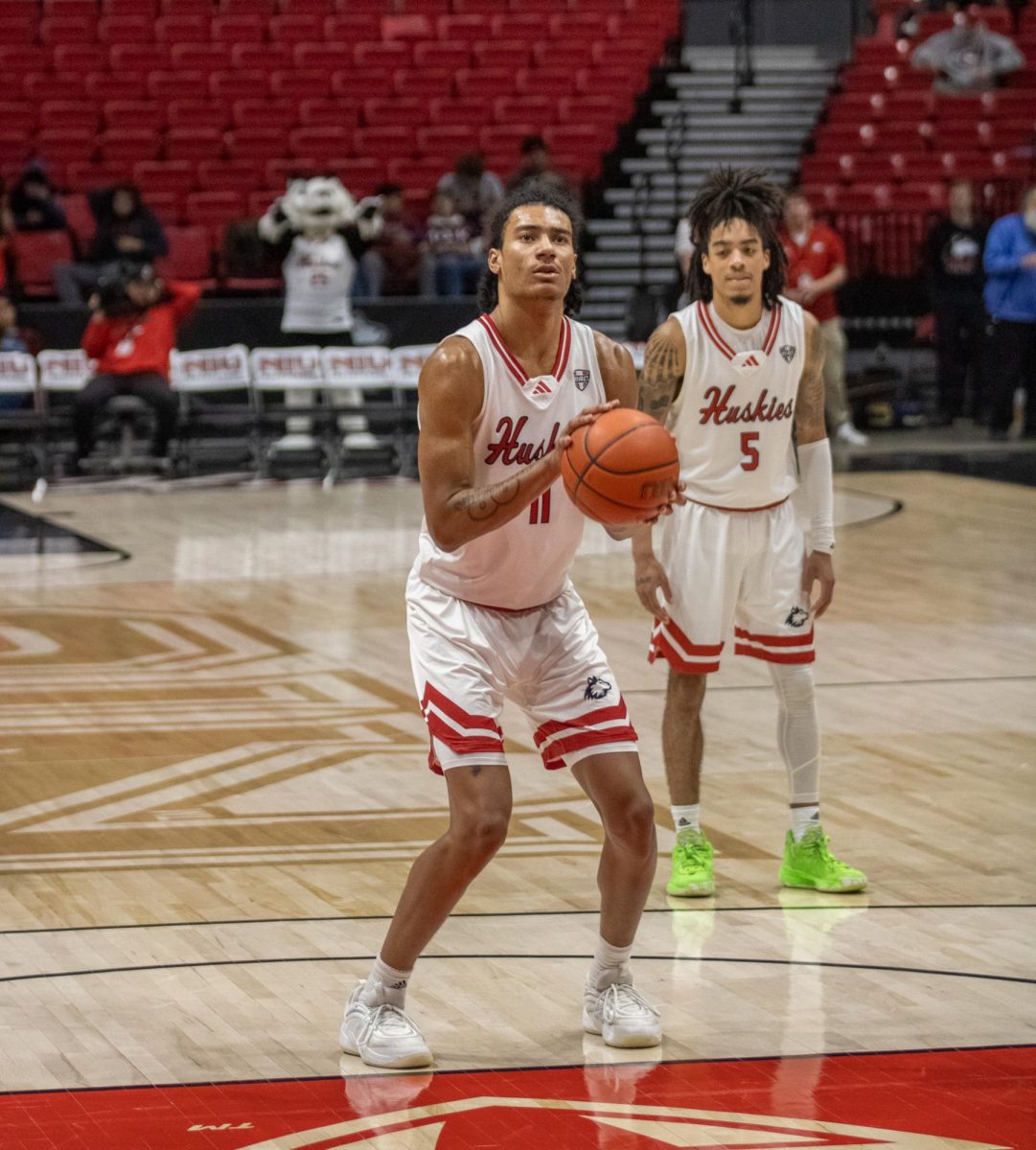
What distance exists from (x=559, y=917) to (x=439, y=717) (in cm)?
123

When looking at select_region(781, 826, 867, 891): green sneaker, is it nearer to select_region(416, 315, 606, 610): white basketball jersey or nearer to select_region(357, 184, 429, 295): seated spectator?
select_region(416, 315, 606, 610): white basketball jersey

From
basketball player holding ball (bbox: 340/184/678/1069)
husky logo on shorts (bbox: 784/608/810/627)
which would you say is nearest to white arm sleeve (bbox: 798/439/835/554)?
husky logo on shorts (bbox: 784/608/810/627)

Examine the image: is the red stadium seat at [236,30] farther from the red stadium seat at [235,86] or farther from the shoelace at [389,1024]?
the shoelace at [389,1024]

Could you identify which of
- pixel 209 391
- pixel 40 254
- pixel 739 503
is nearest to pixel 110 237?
pixel 40 254

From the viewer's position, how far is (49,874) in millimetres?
5652

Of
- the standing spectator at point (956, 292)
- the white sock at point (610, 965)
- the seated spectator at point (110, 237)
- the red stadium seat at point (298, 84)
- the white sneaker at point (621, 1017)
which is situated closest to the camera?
the white sneaker at point (621, 1017)

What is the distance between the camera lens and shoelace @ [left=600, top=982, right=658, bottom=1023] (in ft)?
14.0

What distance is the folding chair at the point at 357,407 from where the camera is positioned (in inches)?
609

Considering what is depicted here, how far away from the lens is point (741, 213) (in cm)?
547

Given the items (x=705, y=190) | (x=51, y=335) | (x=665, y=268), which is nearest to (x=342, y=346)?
(x=51, y=335)

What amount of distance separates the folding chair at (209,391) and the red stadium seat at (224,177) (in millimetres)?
2809

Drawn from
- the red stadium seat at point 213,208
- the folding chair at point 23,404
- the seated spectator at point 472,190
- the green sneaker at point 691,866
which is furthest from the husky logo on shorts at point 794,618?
the red stadium seat at point 213,208

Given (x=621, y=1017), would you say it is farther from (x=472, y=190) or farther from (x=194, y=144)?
(x=194, y=144)

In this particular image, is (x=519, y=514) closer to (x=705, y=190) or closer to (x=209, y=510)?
(x=705, y=190)
